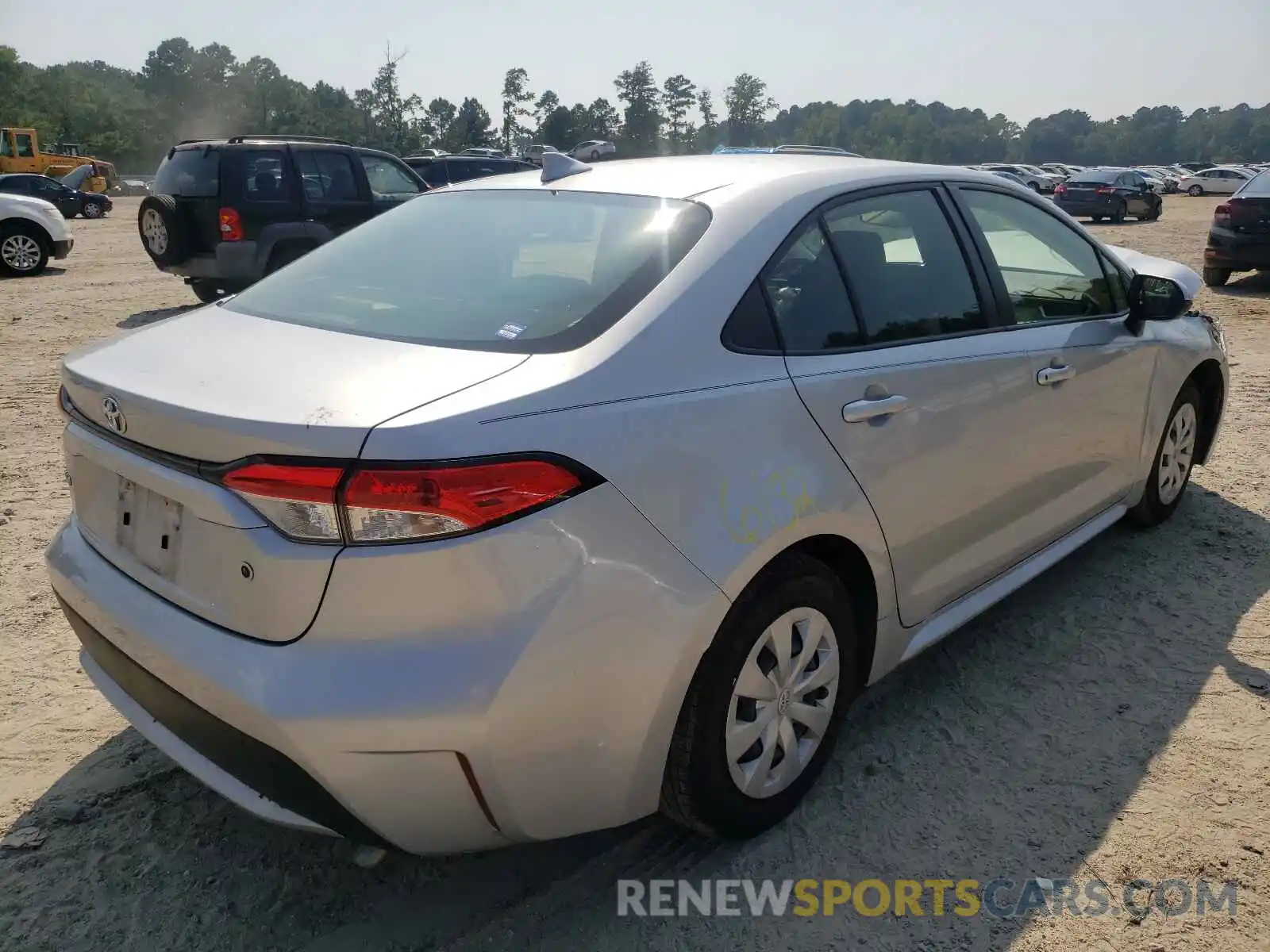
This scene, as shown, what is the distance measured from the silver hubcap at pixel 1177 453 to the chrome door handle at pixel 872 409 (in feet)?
7.67

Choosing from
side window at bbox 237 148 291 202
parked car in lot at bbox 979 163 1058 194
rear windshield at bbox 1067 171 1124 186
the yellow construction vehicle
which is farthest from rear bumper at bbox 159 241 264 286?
parked car in lot at bbox 979 163 1058 194

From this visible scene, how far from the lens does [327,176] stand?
10.9 m

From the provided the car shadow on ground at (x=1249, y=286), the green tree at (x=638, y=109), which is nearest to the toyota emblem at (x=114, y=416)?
the car shadow on ground at (x=1249, y=286)

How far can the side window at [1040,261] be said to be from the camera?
3.29 meters

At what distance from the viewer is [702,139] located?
102438 millimetres

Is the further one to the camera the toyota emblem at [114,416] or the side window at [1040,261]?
the side window at [1040,261]

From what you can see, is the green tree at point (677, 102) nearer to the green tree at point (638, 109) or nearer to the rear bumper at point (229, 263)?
the green tree at point (638, 109)

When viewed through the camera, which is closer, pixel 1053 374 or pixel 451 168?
pixel 1053 374

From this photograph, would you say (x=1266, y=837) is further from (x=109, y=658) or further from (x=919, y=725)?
(x=109, y=658)

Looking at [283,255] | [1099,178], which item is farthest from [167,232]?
[1099,178]

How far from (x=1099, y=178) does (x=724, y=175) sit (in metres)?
33.0

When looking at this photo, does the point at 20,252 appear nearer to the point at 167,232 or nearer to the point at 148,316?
the point at 148,316

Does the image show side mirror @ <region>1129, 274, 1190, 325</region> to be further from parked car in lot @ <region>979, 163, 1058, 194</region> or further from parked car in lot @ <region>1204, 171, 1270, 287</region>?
parked car in lot @ <region>979, 163, 1058, 194</region>

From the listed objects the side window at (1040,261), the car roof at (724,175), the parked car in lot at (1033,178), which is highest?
the car roof at (724,175)
